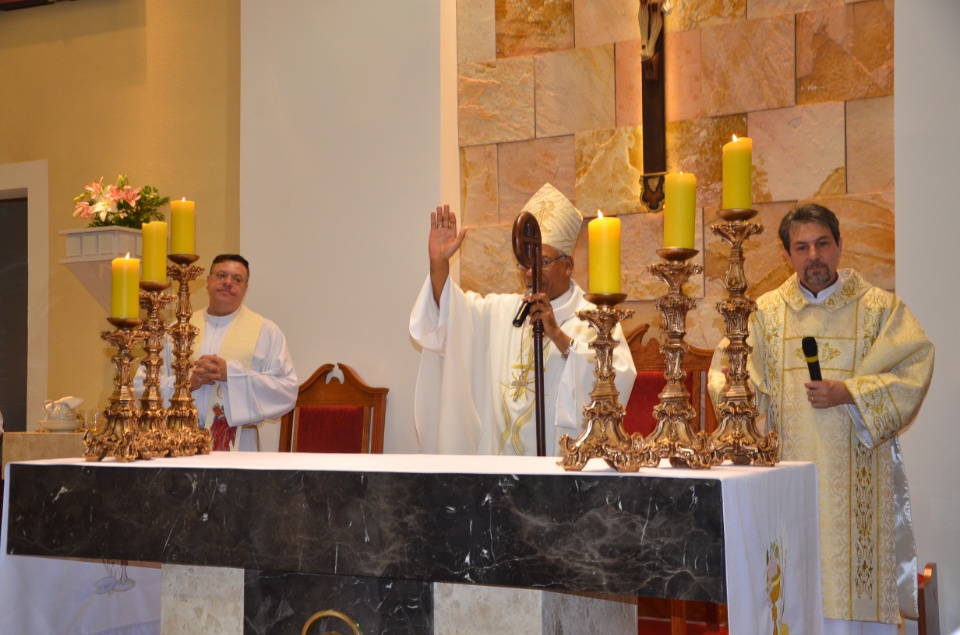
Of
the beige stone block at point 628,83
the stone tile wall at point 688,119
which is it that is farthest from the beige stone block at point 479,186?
the beige stone block at point 628,83

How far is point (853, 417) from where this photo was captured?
12.0 feet

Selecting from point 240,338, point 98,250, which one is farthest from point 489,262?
point 98,250

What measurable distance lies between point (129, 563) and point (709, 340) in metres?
2.87

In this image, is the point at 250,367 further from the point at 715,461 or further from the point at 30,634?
the point at 715,461

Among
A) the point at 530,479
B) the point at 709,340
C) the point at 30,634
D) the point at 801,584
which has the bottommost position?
the point at 30,634

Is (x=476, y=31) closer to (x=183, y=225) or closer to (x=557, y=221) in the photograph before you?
(x=557, y=221)

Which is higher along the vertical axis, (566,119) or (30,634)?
(566,119)

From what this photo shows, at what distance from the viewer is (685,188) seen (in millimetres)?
2465

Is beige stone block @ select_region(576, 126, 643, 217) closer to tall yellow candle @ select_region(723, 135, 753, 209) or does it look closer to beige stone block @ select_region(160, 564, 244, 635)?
tall yellow candle @ select_region(723, 135, 753, 209)

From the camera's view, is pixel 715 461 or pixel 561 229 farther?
pixel 561 229

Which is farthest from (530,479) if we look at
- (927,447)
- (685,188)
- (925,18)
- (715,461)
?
(925,18)

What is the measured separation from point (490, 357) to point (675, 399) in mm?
1761

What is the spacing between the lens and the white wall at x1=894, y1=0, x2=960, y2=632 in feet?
14.7

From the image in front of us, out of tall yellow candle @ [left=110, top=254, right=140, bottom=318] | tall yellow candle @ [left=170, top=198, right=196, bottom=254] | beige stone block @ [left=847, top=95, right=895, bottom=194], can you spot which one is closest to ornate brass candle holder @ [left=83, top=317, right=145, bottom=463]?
tall yellow candle @ [left=110, top=254, right=140, bottom=318]
